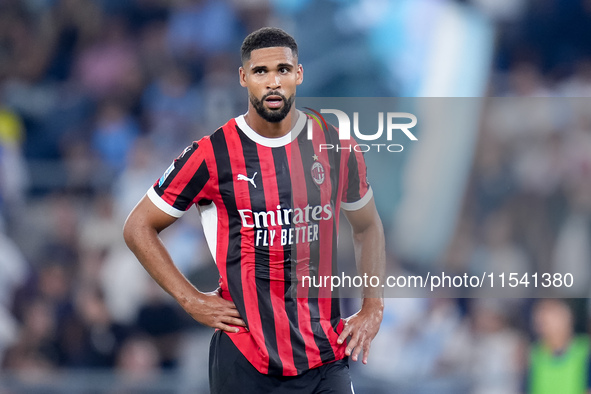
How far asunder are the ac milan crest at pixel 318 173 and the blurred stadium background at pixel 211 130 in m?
0.60

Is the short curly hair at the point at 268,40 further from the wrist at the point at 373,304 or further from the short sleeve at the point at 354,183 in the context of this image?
the wrist at the point at 373,304

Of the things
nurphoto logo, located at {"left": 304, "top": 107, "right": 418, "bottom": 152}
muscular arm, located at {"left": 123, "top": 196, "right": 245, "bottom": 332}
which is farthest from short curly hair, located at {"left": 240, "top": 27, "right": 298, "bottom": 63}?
muscular arm, located at {"left": 123, "top": 196, "right": 245, "bottom": 332}

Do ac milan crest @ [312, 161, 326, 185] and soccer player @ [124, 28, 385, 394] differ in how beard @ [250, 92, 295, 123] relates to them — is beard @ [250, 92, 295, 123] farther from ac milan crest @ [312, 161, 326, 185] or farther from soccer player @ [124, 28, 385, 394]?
ac milan crest @ [312, 161, 326, 185]

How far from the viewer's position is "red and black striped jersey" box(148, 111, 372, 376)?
11.6 ft

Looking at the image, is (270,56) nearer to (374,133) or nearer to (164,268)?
(374,133)

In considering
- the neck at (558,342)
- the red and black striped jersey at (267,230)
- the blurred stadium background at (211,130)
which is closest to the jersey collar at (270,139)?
the red and black striped jersey at (267,230)

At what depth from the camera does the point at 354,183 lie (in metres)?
3.79

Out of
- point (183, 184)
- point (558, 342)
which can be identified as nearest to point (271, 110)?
point (183, 184)

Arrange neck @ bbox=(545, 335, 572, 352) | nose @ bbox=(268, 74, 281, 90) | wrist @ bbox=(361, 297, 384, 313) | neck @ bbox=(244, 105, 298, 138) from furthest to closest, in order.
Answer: neck @ bbox=(545, 335, 572, 352) < wrist @ bbox=(361, 297, 384, 313) < neck @ bbox=(244, 105, 298, 138) < nose @ bbox=(268, 74, 281, 90)

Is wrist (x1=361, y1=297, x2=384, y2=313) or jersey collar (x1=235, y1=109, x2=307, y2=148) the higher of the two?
jersey collar (x1=235, y1=109, x2=307, y2=148)

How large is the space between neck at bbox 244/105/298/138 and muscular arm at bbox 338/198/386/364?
→ 0.49 metres

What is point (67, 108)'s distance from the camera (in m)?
8.34

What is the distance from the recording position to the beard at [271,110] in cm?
353

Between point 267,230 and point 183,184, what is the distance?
1.33 feet
